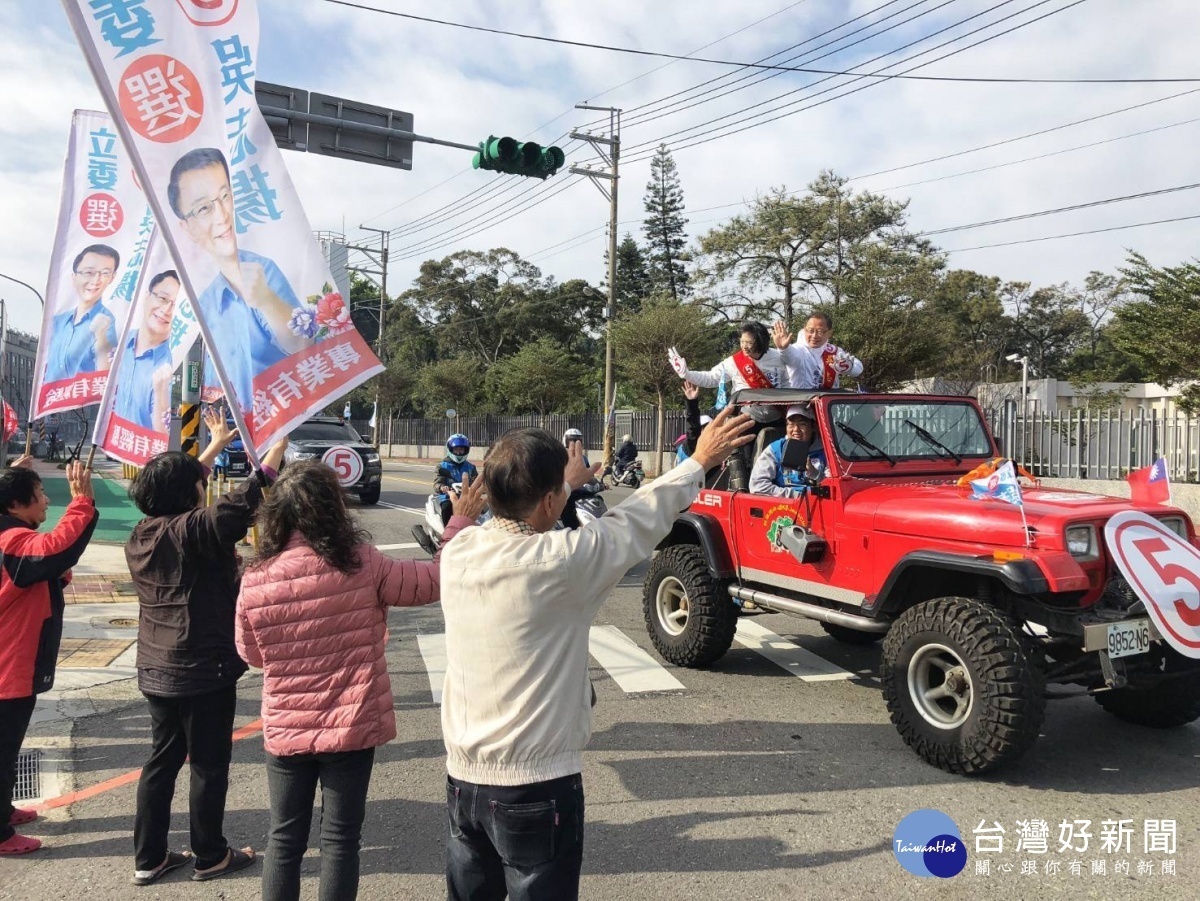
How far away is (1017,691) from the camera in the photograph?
3.95 metres

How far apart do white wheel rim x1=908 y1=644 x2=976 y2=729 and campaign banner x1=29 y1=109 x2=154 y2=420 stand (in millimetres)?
5532

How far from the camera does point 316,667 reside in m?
2.72

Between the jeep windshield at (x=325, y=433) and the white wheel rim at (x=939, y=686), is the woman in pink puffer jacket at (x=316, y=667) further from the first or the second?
the jeep windshield at (x=325, y=433)

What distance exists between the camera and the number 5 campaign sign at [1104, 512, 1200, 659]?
13.0ft

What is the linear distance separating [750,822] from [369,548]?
7.15 feet

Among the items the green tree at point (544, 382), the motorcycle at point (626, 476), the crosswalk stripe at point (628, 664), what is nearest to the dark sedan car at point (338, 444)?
the motorcycle at point (626, 476)

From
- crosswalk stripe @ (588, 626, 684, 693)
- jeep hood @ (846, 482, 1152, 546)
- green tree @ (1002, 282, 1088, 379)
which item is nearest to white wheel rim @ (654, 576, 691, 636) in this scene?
crosswalk stripe @ (588, 626, 684, 693)

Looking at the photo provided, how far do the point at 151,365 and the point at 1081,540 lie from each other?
216 inches

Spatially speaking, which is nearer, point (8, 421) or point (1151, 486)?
point (1151, 486)

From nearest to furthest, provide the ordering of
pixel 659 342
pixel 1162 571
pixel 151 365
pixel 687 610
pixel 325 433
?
pixel 1162 571 → pixel 151 365 → pixel 687 610 → pixel 325 433 → pixel 659 342

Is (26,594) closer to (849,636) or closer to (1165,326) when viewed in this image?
(849,636)

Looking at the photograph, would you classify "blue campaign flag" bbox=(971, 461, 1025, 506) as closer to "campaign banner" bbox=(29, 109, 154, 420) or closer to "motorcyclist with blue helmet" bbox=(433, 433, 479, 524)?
"campaign banner" bbox=(29, 109, 154, 420)

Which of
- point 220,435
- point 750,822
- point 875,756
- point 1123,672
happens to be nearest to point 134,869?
point 220,435

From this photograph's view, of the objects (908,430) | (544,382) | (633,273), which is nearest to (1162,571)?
(908,430)
